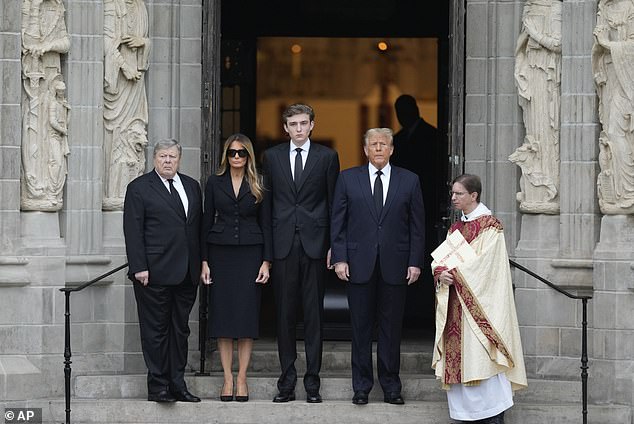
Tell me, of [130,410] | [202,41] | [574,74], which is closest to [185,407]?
[130,410]

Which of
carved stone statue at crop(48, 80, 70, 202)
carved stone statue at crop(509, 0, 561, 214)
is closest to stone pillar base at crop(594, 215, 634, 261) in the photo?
carved stone statue at crop(509, 0, 561, 214)

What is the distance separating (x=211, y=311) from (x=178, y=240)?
60cm

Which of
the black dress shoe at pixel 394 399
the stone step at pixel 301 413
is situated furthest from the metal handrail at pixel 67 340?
the black dress shoe at pixel 394 399

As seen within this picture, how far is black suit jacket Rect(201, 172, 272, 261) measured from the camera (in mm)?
11508

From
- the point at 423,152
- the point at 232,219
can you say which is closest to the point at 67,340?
the point at 232,219

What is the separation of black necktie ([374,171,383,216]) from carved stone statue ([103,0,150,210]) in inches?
82.0

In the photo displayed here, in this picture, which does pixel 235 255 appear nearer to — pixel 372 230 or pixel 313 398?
pixel 372 230

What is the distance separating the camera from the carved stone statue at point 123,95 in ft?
40.8

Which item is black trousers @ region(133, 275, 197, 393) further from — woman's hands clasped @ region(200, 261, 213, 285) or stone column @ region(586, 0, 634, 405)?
stone column @ region(586, 0, 634, 405)

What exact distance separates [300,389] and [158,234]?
1591 mm

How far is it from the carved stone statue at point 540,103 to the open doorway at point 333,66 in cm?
281

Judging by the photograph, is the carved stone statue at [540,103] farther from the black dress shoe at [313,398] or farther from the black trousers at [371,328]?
the black dress shoe at [313,398]

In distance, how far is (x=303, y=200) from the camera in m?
11.6

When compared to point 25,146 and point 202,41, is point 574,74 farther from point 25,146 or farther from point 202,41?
point 25,146
